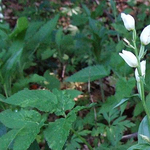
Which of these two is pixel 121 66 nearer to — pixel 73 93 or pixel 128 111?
pixel 73 93

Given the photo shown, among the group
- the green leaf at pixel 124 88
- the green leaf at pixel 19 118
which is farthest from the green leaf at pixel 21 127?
the green leaf at pixel 124 88

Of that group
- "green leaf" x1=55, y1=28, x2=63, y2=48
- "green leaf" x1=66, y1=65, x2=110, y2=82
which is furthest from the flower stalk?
"green leaf" x1=55, y1=28, x2=63, y2=48

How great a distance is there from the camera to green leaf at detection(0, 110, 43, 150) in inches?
49.4

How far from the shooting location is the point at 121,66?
2.07m

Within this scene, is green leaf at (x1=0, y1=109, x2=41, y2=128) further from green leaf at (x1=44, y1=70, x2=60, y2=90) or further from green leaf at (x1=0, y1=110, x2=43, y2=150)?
green leaf at (x1=44, y1=70, x2=60, y2=90)

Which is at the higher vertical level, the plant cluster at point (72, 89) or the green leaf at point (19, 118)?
the green leaf at point (19, 118)

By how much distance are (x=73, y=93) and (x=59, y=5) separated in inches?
112

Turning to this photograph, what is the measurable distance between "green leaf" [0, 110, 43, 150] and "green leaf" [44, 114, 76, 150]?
45 millimetres

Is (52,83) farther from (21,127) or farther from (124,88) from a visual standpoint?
(21,127)

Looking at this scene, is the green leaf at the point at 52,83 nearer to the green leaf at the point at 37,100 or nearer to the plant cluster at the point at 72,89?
the plant cluster at the point at 72,89

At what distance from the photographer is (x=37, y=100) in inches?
53.5

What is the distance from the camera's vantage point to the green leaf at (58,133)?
1231 mm

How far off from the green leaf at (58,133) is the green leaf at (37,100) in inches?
2.4

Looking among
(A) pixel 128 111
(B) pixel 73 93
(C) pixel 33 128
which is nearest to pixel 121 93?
(B) pixel 73 93
